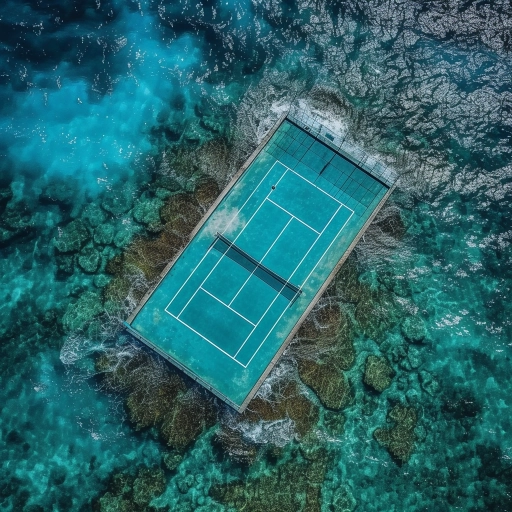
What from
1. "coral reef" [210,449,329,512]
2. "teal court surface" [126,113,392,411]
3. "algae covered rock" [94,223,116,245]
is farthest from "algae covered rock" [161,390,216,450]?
"algae covered rock" [94,223,116,245]

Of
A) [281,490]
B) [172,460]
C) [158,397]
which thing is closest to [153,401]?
[158,397]

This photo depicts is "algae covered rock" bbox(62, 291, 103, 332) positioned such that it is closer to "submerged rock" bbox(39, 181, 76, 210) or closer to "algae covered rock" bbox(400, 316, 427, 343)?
"submerged rock" bbox(39, 181, 76, 210)

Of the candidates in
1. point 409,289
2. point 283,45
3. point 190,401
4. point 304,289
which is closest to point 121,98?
point 283,45

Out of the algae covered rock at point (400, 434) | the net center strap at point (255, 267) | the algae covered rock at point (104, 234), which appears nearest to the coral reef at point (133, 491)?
the net center strap at point (255, 267)

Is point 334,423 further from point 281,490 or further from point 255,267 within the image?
point 255,267

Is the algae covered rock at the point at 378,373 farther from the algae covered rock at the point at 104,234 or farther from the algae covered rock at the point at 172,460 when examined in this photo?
the algae covered rock at the point at 104,234

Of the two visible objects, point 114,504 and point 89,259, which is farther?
point 89,259
